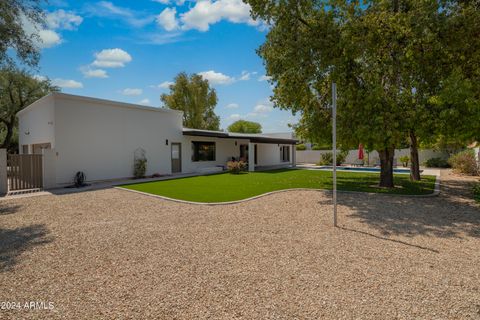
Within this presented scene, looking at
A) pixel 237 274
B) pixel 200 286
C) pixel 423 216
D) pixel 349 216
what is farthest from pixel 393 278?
pixel 423 216

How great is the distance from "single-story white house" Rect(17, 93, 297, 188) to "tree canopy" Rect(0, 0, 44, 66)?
2.43m

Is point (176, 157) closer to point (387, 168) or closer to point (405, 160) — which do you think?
point (387, 168)

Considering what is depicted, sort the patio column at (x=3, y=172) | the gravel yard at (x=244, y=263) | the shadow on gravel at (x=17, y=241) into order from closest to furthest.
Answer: the gravel yard at (x=244, y=263) < the shadow on gravel at (x=17, y=241) < the patio column at (x=3, y=172)

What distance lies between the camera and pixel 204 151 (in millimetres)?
22000

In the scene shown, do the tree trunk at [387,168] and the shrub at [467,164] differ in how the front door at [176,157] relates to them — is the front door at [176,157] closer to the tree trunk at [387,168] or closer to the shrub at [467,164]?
the tree trunk at [387,168]

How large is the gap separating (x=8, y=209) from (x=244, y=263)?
8.86 metres

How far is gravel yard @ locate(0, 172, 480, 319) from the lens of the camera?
10.5ft

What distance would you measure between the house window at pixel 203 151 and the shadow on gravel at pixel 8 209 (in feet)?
41.5

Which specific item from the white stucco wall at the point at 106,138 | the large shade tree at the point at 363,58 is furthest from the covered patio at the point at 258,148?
the large shade tree at the point at 363,58

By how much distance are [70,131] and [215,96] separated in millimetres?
30351

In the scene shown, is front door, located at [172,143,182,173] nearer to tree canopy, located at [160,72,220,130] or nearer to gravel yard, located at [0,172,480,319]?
gravel yard, located at [0,172,480,319]

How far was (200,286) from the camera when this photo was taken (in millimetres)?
3678

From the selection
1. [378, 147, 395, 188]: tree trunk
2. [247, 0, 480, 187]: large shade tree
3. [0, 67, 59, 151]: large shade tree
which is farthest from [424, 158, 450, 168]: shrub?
[0, 67, 59, 151]: large shade tree

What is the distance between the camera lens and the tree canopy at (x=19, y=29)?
A: 1006cm
